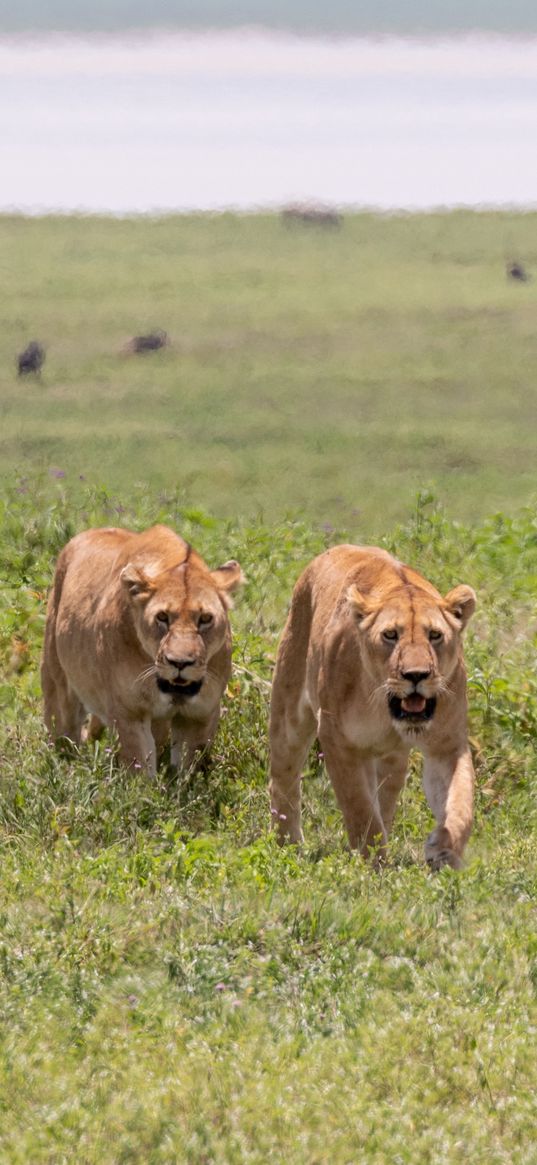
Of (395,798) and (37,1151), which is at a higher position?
(37,1151)

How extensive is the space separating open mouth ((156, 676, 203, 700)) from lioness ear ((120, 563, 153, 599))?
1.66 feet

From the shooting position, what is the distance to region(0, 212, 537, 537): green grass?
968 inches

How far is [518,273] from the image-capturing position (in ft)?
126

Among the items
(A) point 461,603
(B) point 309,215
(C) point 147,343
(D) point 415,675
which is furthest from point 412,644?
(B) point 309,215

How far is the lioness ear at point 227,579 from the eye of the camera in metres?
10.1

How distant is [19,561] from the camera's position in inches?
580

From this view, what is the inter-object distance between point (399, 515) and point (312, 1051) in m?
15.4

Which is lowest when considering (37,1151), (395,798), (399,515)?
(399,515)

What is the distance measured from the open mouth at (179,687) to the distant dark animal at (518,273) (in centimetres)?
2960

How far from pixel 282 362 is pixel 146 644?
2277 centimetres

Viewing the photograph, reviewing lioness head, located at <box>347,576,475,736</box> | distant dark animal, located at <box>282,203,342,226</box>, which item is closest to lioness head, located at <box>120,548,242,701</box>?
lioness head, located at <box>347,576,475,736</box>

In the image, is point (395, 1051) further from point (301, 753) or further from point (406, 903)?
point (301, 753)

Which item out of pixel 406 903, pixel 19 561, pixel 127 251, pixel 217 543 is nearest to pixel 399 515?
pixel 217 543

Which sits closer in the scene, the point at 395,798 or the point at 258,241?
the point at 395,798
